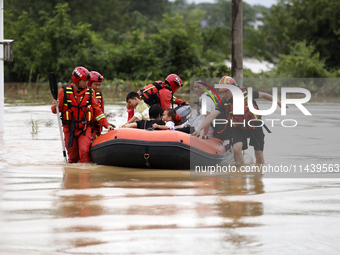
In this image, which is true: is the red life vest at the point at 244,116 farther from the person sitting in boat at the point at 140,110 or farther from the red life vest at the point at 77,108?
the red life vest at the point at 77,108

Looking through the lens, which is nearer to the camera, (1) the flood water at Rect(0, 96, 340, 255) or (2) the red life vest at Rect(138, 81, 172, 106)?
(1) the flood water at Rect(0, 96, 340, 255)

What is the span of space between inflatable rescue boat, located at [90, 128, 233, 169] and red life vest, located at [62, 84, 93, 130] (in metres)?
0.45

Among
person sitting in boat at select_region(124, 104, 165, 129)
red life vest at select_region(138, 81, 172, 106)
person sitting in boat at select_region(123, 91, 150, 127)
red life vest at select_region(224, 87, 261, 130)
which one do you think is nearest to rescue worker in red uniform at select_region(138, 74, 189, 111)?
red life vest at select_region(138, 81, 172, 106)

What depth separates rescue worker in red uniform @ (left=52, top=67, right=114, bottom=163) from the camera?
7.95 meters

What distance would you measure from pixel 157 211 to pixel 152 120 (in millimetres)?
3363

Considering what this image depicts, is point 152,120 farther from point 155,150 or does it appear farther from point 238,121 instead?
point 238,121

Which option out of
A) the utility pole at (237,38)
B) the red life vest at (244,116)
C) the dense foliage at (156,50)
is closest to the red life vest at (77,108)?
the red life vest at (244,116)

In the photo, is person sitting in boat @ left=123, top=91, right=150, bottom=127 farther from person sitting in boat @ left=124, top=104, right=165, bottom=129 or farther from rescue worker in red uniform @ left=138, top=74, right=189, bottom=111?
rescue worker in red uniform @ left=138, top=74, right=189, bottom=111

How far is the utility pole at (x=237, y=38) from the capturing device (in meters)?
10.0

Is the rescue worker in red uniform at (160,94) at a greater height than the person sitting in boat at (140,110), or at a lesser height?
greater

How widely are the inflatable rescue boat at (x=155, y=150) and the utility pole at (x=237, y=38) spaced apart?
8.74ft

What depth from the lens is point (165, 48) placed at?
111 feet

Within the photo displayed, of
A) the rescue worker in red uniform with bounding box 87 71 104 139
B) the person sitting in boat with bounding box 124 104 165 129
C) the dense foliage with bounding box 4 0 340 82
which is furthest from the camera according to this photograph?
the dense foliage with bounding box 4 0 340 82

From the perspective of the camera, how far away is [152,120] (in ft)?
27.1
